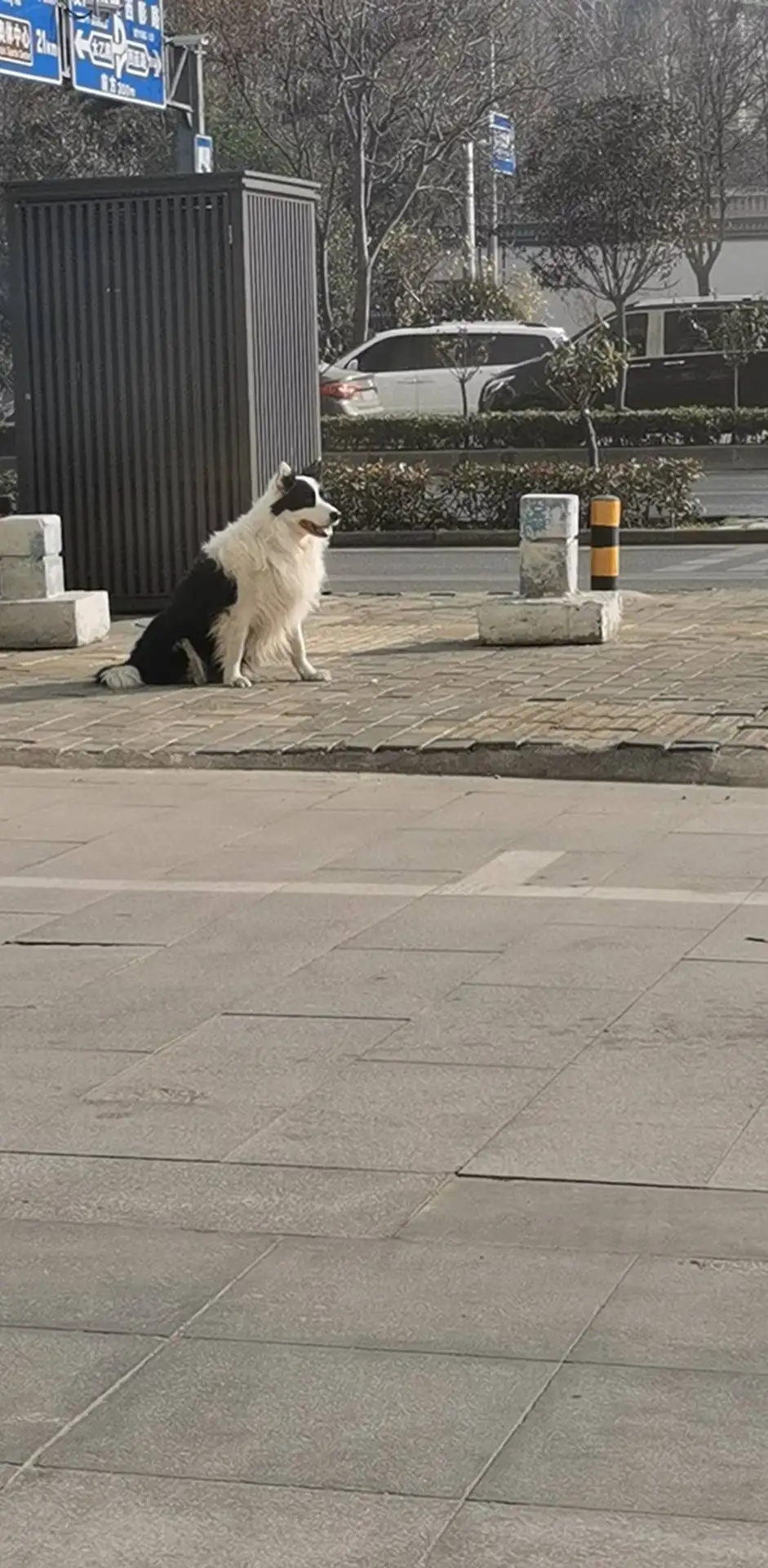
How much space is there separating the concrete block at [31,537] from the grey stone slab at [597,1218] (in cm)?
950

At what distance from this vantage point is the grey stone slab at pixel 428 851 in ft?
27.1

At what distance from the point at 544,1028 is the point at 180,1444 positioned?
2.50 metres

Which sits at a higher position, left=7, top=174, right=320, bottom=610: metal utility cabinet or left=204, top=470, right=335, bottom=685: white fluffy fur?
left=7, top=174, right=320, bottom=610: metal utility cabinet

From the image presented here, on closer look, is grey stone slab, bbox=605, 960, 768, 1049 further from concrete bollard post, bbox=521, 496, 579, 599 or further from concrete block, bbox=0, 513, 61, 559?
concrete block, bbox=0, 513, 61, 559

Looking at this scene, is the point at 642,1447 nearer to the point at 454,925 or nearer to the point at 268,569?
the point at 454,925

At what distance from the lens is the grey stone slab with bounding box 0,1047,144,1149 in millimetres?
5449

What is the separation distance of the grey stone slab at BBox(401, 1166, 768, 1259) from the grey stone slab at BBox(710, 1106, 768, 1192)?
6cm

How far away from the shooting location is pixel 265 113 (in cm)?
3788

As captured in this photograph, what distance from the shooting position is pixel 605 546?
14648mm

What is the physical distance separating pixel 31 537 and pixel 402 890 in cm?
674

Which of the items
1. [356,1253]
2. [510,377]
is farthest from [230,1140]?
[510,377]

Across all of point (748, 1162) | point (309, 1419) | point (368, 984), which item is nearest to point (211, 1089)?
point (368, 984)

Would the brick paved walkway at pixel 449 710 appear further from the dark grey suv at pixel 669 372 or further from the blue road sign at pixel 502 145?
the blue road sign at pixel 502 145

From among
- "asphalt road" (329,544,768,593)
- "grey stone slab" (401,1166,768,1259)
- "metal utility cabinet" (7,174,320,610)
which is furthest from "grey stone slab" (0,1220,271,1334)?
"asphalt road" (329,544,768,593)
